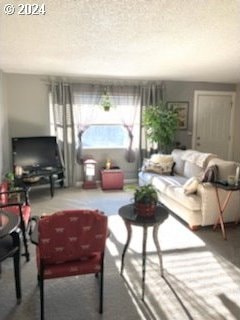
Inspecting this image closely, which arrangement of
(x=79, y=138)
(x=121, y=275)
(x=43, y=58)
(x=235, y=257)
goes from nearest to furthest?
1. (x=121, y=275)
2. (x=235, y=257)
3. (x=43, y=58)
4. (x=79, y=138)

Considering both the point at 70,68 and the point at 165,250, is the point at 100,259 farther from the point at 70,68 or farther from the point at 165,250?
the point at 70,68

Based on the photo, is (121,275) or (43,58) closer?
(121,275)

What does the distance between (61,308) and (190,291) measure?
1123 mm

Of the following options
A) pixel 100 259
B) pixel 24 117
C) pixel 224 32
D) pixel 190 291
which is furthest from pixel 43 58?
pixel 190 291

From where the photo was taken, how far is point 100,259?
2105 millimetres

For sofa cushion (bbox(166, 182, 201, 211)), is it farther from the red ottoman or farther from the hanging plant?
the hanging plant

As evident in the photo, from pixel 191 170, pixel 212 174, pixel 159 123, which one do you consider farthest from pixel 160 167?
pixel 212 174

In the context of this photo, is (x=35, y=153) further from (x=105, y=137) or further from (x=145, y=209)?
(x=145, y=209)

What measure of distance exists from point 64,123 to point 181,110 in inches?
106

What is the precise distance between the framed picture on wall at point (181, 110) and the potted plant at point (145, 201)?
410 centimetres

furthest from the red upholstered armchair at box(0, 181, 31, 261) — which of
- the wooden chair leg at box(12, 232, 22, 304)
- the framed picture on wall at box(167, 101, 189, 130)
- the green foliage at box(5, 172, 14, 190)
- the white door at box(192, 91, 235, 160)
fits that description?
the white door at box(192, 91, 235, 160)

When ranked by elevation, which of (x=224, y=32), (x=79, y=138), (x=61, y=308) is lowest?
(x=61, y=308)

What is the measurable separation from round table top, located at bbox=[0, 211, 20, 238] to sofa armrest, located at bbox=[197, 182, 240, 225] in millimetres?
2316

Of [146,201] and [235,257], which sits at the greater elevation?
[146,201]
